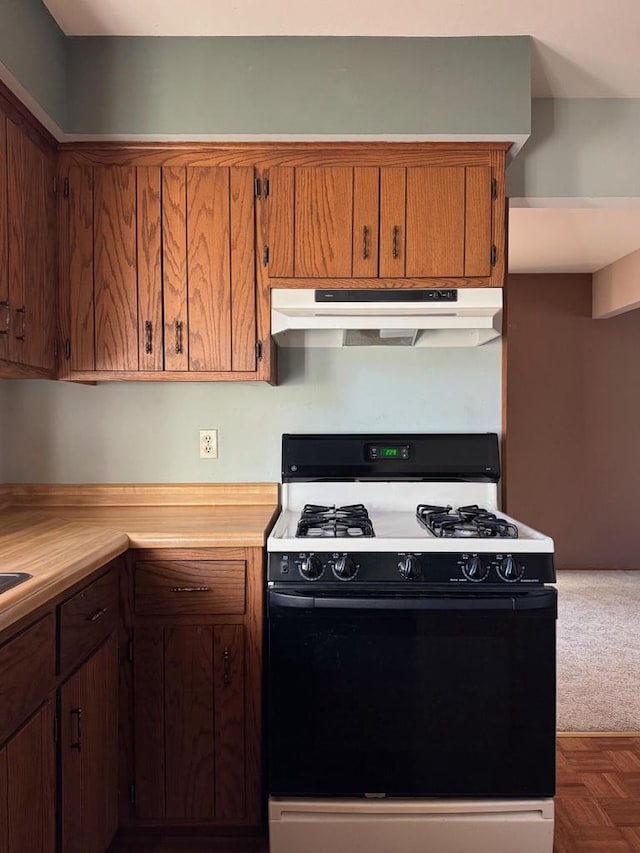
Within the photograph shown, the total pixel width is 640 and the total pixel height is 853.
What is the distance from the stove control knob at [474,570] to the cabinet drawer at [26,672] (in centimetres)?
100

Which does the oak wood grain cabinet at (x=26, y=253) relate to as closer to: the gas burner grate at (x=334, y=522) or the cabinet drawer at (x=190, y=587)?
the cabinet drawer at (x=190, y=587)

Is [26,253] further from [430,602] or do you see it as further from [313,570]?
[430,602]

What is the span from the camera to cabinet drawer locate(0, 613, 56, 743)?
3.77ft

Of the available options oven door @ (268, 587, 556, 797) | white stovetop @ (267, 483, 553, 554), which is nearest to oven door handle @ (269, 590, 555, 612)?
oven door @ (268, 587, 556, 797)

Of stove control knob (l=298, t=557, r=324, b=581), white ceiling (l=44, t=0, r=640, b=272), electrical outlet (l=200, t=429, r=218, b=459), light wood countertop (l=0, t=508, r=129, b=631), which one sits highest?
white ceiling (l=44, t=0, r=640, b=272)

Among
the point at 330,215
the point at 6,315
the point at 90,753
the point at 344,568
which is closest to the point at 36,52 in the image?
the point at 6,315

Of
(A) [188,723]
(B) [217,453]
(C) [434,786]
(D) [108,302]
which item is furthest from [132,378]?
(C) [434,786]

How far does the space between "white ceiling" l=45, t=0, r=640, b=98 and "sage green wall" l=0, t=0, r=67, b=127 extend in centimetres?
6

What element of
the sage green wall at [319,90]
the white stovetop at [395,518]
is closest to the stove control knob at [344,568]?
the white stovetop at [395,518]

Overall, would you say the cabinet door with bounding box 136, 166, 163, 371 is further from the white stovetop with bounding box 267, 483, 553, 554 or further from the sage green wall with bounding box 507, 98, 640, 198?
the sage green wall with bounding box 507, 98, 640, 198

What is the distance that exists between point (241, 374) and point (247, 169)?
67 centimetres

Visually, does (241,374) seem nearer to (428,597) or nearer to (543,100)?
(428,597)

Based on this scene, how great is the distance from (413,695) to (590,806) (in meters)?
0.87

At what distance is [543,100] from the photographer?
2330 mm
